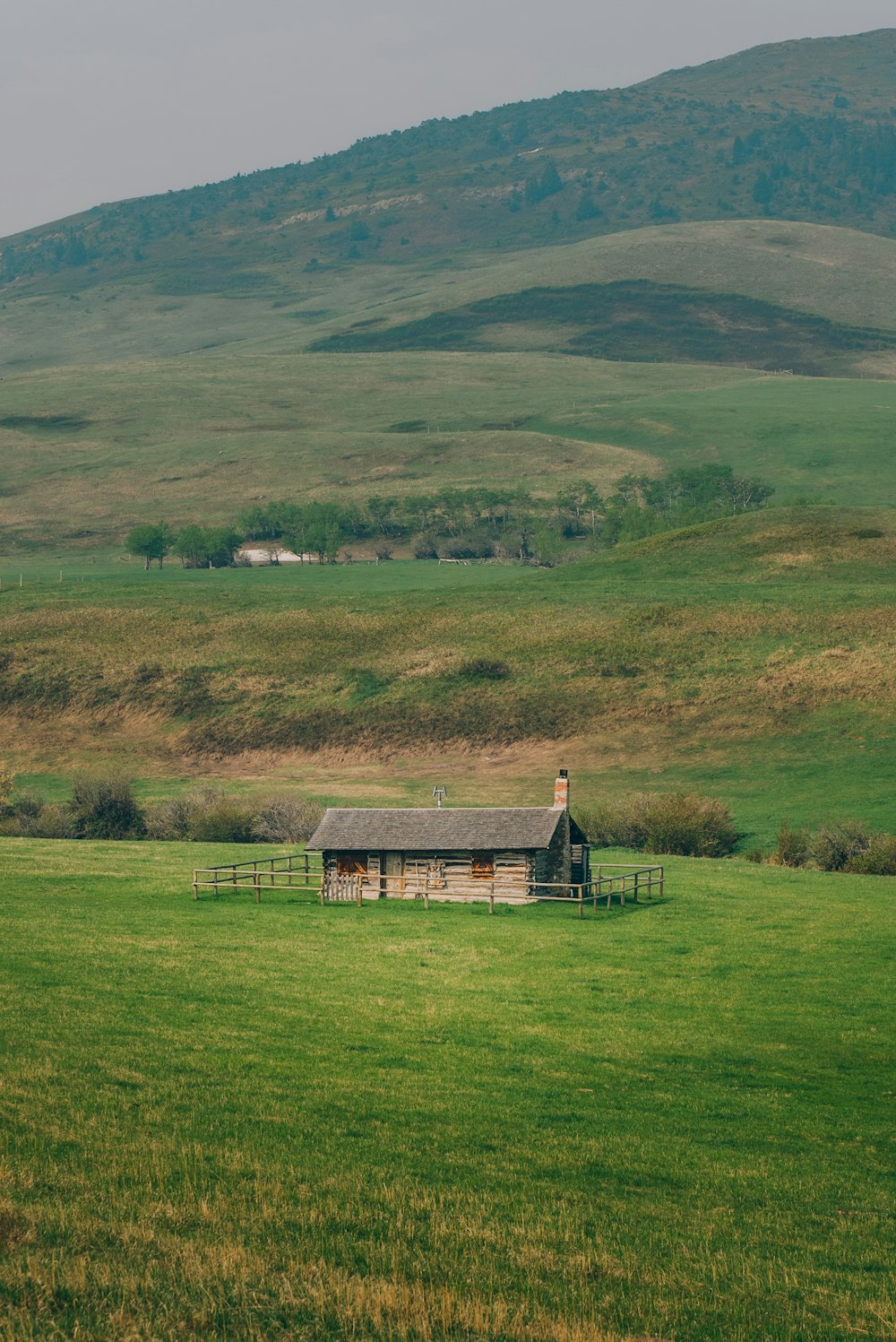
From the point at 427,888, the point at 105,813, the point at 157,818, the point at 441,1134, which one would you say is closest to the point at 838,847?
the point at 427,888

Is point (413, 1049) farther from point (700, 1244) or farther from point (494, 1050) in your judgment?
point (700, 1244)

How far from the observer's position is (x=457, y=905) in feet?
160

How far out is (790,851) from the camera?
62.3m

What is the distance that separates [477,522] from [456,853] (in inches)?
5222

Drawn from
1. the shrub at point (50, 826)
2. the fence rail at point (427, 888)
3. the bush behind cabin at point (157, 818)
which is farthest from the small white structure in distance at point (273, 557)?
the fence rail at point (427, 888)

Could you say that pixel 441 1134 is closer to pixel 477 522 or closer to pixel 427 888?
pixel 427 888

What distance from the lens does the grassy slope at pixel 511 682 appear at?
82.9m

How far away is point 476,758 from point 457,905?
3907 centimetres

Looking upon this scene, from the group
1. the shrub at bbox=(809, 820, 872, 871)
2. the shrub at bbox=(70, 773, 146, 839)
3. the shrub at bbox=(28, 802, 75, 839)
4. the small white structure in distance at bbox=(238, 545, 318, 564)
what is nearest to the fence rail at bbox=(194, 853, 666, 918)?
the shrub at bbox=(809, 820, 872, 871)

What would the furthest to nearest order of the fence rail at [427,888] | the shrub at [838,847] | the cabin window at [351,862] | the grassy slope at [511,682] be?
the grassy slope at [511,682] < the shrub at [838,847] < the cabin window at [351,862] < the fence rail at [427,888]

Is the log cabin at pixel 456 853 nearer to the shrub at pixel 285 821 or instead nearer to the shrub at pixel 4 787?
the shrub at pixel 285 821

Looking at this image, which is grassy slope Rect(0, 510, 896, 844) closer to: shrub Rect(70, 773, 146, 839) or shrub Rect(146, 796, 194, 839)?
shrub Rect(146, 796, 194, 839)

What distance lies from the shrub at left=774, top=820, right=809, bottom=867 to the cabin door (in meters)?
18.7

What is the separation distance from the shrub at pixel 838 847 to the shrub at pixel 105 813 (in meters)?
32.3
